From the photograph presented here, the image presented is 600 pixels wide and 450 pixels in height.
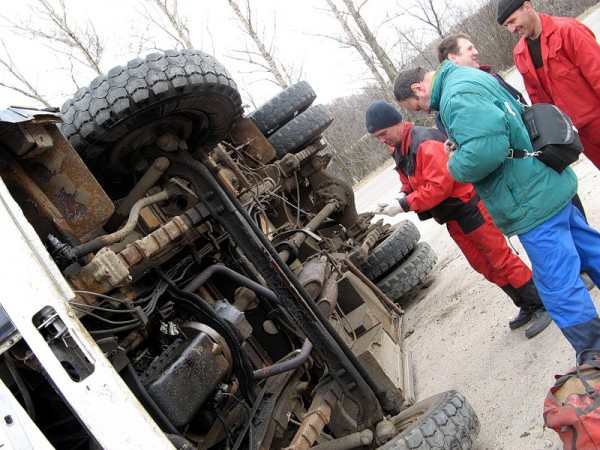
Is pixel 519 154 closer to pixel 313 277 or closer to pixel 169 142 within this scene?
pixel 313 277

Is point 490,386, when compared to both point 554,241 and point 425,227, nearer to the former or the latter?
point 554,241

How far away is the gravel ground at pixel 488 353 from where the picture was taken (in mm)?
2805

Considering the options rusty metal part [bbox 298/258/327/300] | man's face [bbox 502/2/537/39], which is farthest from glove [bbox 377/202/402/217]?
man's face [bbox 502/2/537/39]

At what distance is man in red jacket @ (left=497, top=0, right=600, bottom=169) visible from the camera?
3.36 m

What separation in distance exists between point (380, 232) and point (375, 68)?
1377cm

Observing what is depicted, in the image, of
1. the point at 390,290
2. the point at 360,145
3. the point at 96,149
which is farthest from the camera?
the point at 360,145

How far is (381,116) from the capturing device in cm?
390

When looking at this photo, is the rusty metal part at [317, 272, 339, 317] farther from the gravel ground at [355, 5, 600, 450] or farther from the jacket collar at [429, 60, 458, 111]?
the jacket collar at [429, 60, 458, 111]

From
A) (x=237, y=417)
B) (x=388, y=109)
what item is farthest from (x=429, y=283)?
(x=237, y=417)

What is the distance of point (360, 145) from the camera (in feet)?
76.4

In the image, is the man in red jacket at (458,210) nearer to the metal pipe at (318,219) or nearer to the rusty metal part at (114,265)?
the metal pipe at (318,219)

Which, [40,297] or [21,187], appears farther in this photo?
[21,187]

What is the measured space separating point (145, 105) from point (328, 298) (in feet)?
5.08

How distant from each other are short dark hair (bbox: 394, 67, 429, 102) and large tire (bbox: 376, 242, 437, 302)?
2.22 m
